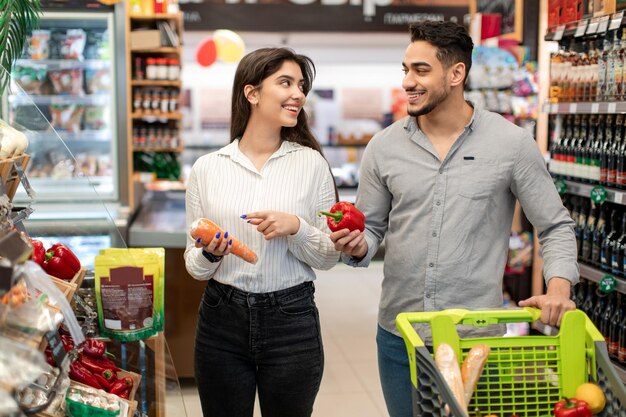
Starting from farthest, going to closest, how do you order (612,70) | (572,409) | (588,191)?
(588,191), (612,70), (572,409)

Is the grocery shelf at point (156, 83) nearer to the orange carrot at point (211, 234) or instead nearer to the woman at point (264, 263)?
the woman at point (264, 263)

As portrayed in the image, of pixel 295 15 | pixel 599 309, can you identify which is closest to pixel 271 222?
pixel 599 309

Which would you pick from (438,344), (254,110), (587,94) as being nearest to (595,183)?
(587,94)

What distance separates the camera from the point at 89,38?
629 cm

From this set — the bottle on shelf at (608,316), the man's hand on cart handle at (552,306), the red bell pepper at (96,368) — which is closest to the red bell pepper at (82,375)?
the red bell pepper at (96,368)

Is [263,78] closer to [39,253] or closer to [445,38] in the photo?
[445,38]

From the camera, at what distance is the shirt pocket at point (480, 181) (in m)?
2.48

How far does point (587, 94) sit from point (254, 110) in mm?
2327

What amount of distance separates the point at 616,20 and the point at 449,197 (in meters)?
1.92

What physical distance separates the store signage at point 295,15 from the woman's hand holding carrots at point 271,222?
6.56 meters

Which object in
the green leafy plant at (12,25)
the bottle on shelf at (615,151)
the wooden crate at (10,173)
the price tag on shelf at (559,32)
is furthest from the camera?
the price tag on shelf at (559,32)

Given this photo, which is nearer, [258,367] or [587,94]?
[258,367]

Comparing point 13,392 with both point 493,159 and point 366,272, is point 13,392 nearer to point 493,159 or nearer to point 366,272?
point 493,159

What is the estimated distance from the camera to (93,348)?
241cm
